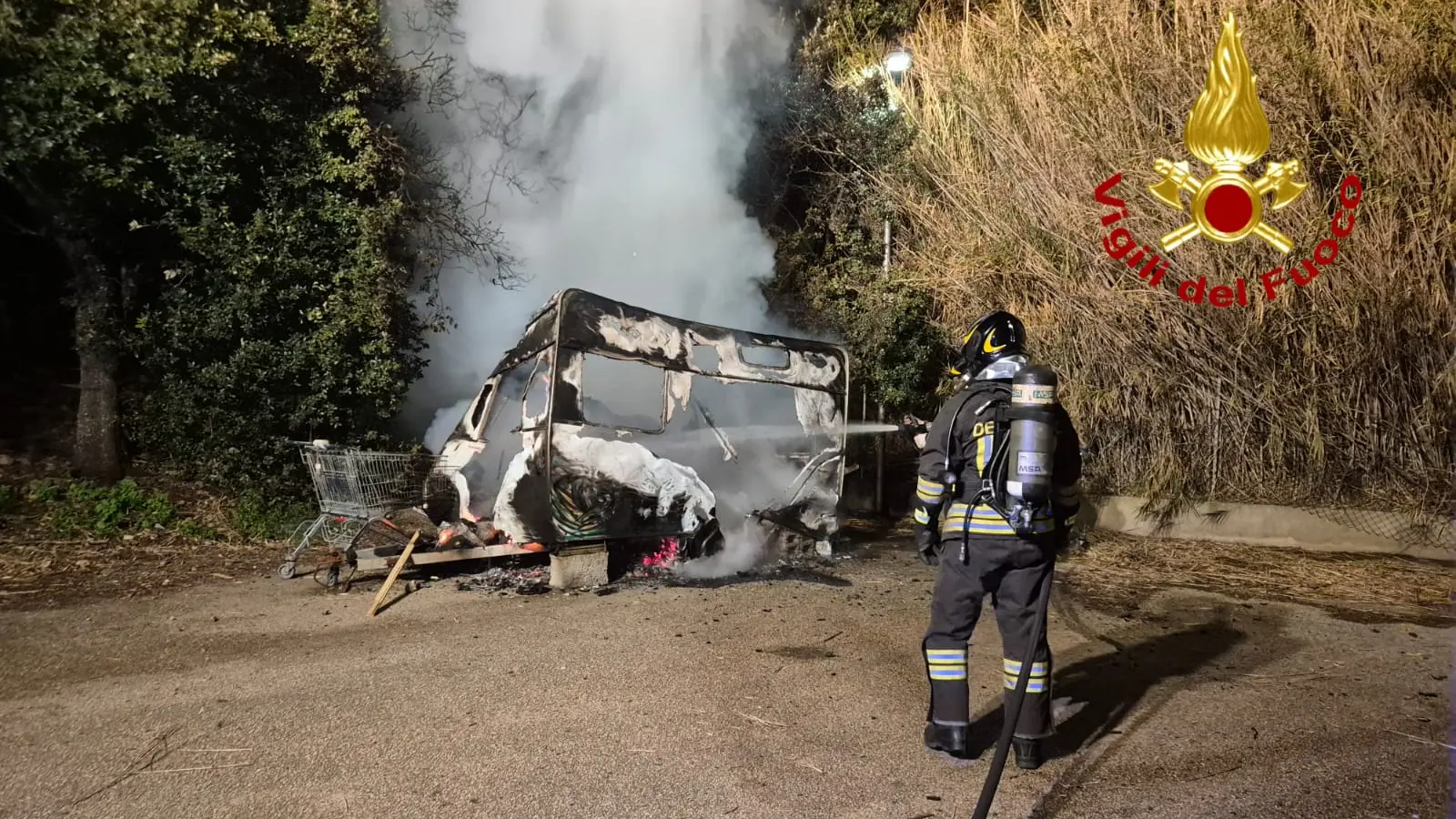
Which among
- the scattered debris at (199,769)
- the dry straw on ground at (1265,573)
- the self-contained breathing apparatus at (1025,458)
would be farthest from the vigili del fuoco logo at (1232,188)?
the scattered debris at (199,769)

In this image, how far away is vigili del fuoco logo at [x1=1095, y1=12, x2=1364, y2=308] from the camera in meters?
7.75

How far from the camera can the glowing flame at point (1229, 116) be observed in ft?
25.5

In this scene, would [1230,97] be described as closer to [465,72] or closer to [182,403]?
[465,72]

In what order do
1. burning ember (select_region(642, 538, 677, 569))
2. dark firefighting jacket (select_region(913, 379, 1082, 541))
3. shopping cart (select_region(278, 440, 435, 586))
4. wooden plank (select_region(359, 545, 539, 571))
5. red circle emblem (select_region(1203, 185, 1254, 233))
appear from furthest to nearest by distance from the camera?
1. red circle emblem (select_region(1203, 185, 1254, 233))
2. burning ember (select_region(642, 538, 677, 569))
3. wooden plank (select_region(359, 545, 539, 571))
4. shopping cart (select_region(278, 440, 435, 586))
5. dark firefighting jacket (select_region(913, 379, 1082, 541))

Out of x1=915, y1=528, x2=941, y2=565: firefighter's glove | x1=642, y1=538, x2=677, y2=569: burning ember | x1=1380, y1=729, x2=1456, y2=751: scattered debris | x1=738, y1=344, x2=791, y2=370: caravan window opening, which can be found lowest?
x1=1380, y1=729, x2=1456, y2=751: scattered debris

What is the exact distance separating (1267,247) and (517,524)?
7632 mm

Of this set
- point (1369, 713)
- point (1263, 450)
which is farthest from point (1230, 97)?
point (1369, 713)

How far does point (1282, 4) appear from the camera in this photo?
829 cm

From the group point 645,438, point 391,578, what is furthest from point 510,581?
point 645,438

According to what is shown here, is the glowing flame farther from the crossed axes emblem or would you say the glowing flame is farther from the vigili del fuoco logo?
the crossed axes emblem

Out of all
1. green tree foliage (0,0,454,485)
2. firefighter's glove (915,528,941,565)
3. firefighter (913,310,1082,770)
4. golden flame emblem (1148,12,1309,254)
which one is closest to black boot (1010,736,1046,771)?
firefighter (913,310,1082,770)

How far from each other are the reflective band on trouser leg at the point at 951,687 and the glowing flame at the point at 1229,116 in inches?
279

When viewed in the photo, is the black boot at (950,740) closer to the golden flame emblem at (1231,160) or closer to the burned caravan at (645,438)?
the burned caravan at (645,438)

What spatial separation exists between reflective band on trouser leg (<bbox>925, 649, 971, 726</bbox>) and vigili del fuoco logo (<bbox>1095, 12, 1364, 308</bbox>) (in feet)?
21.4
